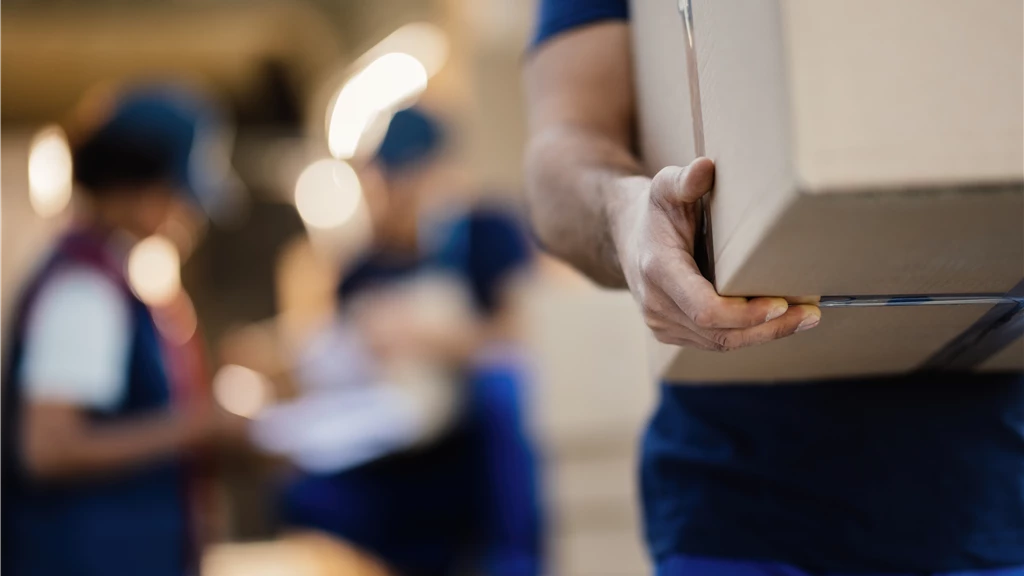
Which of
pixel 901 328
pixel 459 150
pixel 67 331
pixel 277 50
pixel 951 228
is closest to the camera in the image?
pixel 951 228

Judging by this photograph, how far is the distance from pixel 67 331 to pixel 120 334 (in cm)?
8

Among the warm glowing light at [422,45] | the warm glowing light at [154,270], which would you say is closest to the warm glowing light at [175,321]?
the warm glowing light at [154,270]

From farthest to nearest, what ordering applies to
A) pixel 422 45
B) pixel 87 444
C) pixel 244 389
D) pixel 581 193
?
pixel 422 45, pixel 244 389, pixel 87 444, pixel 581 193

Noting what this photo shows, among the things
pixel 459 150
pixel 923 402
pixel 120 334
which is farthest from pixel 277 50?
pixel 923 402

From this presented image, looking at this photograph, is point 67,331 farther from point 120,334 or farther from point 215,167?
point 215,167

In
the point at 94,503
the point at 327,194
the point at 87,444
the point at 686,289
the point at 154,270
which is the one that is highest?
the point at 686,289

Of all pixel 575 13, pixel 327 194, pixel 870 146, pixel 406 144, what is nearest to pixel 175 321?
pixel 406 144

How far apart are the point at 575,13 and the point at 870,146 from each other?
47 cm

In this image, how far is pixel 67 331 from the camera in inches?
60.4

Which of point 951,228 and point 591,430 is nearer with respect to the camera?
Result: point 951,228

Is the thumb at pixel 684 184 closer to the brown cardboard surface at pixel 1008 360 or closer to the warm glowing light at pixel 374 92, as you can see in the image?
the brown cardboard surface at pixel 1008 360

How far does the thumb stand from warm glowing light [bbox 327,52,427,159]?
4481 mm

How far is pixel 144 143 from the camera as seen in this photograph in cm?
170

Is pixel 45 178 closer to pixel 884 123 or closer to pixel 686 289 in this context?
pixel 686 289
